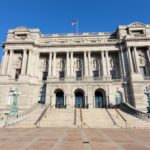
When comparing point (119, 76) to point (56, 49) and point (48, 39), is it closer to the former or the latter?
point (56, 49)

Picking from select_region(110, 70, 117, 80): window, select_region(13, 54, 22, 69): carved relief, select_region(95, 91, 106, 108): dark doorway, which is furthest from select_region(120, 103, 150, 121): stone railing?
select_region(13, 54, 22, 69): carved relief

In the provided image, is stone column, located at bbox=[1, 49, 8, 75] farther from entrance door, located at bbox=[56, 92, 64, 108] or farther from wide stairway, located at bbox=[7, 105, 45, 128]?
wide stairway, located at bbox=[7, 105, 45, 128]

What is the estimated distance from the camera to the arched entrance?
116 feet

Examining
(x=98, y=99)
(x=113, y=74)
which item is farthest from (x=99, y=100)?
(x=113, y=74)

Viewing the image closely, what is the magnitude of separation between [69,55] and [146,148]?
116 feet

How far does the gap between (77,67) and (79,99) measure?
8.50 meters

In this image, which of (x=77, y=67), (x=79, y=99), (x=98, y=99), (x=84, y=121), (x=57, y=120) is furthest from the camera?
(x=77, y=67)

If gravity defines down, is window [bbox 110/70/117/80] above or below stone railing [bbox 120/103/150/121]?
above

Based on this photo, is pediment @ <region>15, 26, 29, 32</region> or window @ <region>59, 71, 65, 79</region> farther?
pediment @ <region>15, 26, 29, 32</region>

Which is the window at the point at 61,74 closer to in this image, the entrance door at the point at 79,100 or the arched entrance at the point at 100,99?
the entrance door at the point at 79,100

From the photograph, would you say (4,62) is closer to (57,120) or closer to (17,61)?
(17,61)

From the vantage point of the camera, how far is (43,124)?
1969cm

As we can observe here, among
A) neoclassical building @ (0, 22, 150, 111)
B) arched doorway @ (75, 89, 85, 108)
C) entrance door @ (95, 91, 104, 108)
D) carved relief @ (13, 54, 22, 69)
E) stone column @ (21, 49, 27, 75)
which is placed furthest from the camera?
carved relief @ (13, 54, 22, 69)

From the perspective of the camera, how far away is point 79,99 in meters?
36.6
